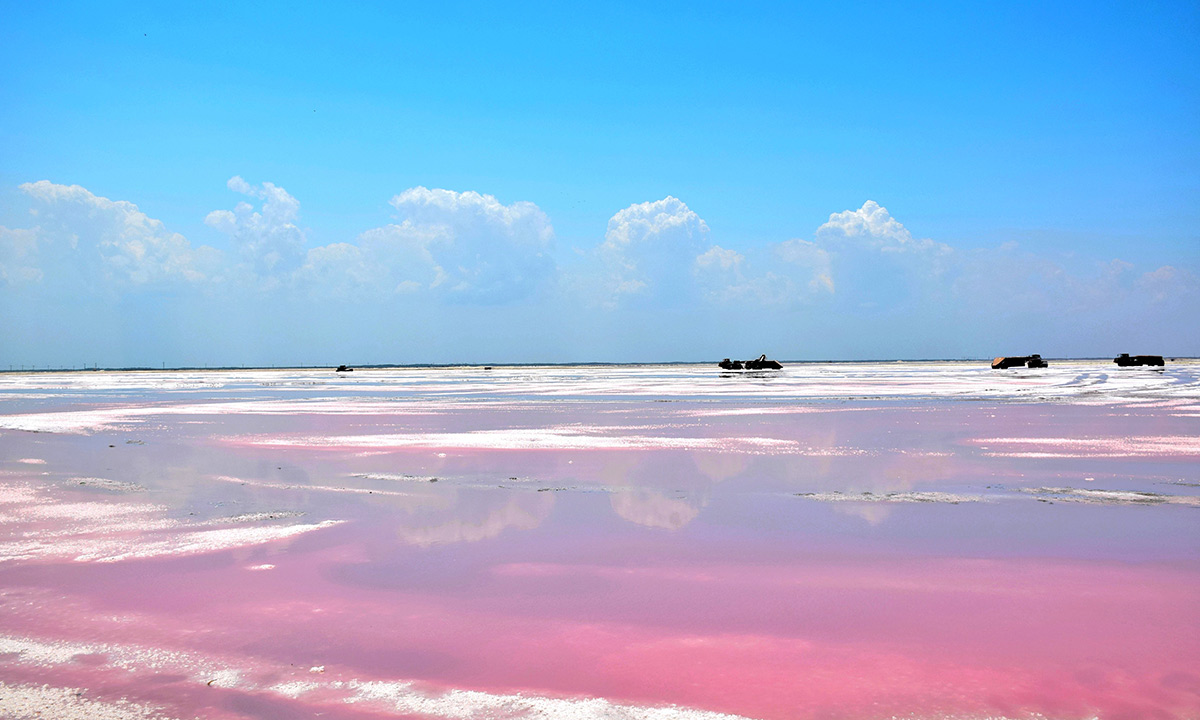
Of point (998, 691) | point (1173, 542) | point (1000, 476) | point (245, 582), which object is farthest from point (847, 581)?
point (1000, 476)

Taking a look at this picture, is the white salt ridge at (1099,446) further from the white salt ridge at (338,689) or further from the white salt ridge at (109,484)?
the white salt ridge at (109,484)

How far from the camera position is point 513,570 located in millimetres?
6750

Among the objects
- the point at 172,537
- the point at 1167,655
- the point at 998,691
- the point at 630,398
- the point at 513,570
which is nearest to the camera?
the point at 998,691

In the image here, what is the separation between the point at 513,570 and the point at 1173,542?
6128mm

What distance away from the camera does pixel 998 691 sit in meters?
4.26

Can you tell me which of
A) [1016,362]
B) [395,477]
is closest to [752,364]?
[1016,362]

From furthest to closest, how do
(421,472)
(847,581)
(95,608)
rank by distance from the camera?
1. (421,472)
2. (847,581)
3. (95,608)

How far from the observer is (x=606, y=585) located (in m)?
6.30

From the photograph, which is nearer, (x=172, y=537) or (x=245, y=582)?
(x=245, y=582)

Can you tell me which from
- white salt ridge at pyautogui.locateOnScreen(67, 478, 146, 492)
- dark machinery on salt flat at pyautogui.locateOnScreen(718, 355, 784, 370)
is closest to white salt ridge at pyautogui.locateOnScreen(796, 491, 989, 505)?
white salt ridge at pyautogui.locateOnScreen(67, 478, 146, 492)

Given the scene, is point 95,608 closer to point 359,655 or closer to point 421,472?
point 359,655

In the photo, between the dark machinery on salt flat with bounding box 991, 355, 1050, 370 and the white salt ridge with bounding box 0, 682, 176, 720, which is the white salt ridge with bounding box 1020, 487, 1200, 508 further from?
the dark machinery on salt flat with bounding box 991, 355, 1050, 370

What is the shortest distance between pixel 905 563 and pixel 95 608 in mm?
6379

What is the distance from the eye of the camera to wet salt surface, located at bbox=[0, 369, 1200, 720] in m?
4.31
